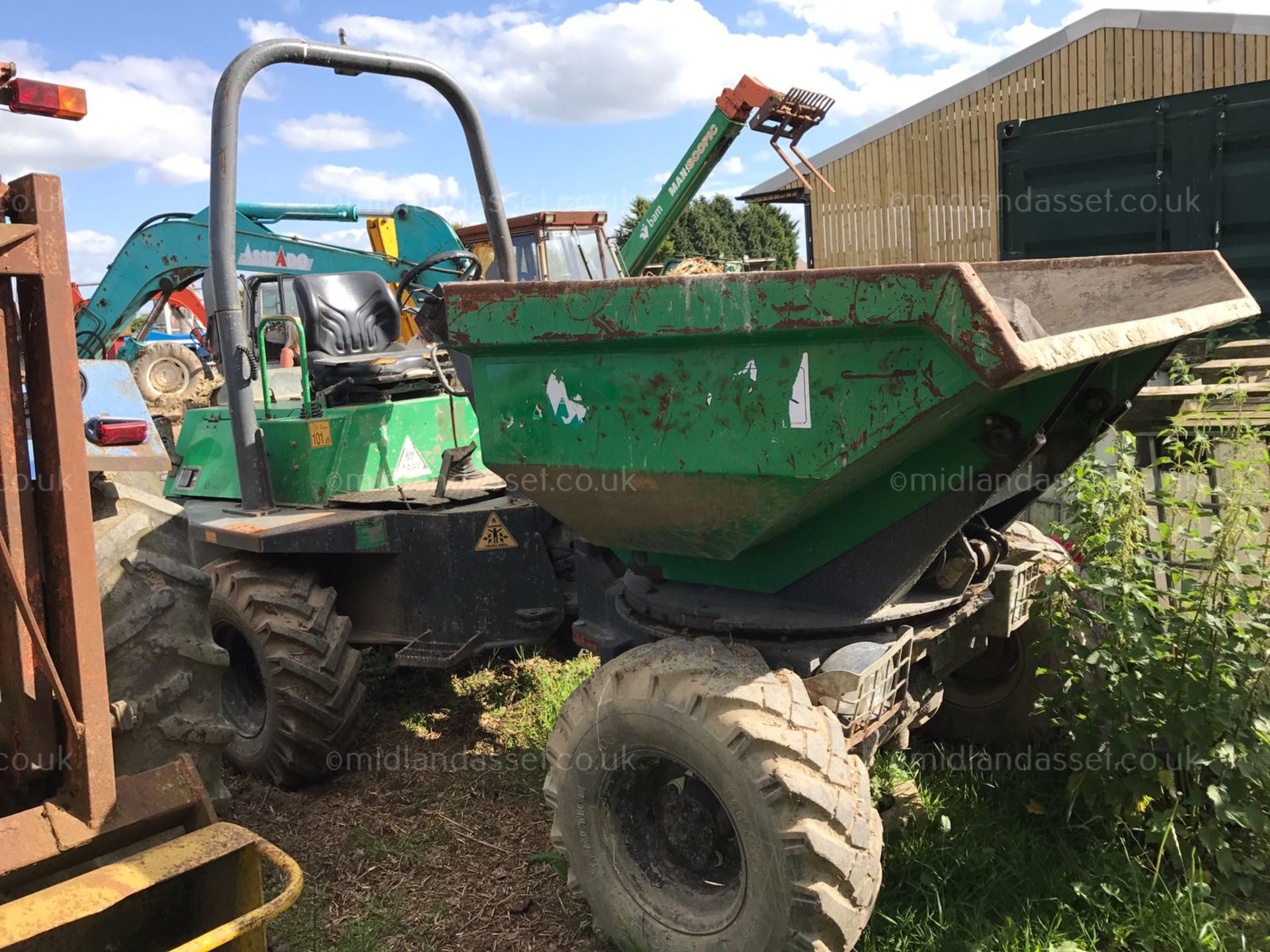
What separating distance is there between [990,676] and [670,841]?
1.51m

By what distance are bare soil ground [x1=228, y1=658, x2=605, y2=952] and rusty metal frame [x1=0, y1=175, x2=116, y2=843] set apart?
1.15 m

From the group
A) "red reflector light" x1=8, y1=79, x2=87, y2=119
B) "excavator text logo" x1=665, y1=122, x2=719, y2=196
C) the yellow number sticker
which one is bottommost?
the yellow number sticker

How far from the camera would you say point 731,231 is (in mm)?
32781

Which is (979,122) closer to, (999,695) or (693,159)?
(693,159)

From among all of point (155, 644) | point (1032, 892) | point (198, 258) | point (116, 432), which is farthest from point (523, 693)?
point (198, 258)

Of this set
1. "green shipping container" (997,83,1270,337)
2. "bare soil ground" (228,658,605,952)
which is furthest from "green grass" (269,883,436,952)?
"green shipping container" (997,83,1270,337)

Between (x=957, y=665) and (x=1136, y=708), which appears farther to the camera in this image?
(x=957, y=665)

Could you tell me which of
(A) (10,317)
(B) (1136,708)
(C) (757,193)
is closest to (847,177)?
(C) (757,193)

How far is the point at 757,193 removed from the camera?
15.1 m

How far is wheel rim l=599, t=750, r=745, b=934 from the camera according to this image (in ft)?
8.22

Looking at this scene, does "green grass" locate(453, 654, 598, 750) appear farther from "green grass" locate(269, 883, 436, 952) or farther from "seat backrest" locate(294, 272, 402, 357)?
"seat backrest" locate(294, 272, 402, 357)

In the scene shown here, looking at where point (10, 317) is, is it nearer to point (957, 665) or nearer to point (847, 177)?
point (957, 665)

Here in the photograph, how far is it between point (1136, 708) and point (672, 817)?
1.25 metres

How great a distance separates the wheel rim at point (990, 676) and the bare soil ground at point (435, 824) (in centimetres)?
151
